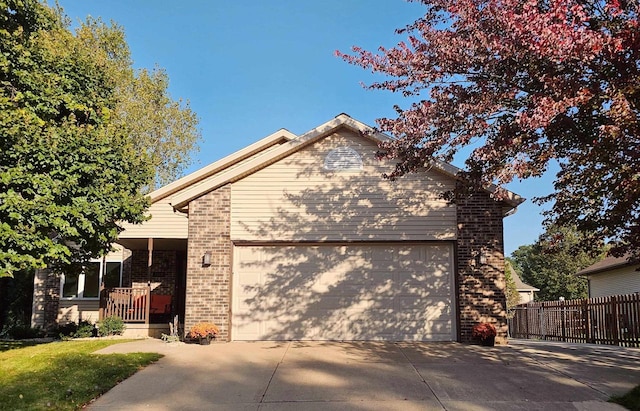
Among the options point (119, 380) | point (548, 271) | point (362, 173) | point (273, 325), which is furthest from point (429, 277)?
point (548, 271)

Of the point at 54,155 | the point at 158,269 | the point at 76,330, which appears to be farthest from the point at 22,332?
the point at 54,155

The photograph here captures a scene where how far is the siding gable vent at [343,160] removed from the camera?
12617 mm

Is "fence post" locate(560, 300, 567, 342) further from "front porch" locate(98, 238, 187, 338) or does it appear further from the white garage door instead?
"front porch" locate(98, 238, 187, 338)

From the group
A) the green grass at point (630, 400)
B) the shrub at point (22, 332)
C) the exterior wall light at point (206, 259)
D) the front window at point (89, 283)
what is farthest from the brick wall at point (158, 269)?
the green grass at point (630, 400)

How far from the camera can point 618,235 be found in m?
9.30

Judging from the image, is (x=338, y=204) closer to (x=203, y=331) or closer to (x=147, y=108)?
(x=203, y=331)

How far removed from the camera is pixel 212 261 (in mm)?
12219

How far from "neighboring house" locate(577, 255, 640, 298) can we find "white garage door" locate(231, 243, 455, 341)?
14.8 m

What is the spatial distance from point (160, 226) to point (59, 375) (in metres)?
7.43

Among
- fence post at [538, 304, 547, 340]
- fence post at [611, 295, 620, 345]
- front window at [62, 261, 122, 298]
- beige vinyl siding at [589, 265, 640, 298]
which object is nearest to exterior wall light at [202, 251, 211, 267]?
front window at [62, 261, 122, 298]

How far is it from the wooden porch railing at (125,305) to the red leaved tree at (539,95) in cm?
945

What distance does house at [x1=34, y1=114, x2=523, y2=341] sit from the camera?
39.8 ft

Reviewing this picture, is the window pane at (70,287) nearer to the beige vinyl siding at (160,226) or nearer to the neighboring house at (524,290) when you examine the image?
the beige vinyl siding at (160,226)

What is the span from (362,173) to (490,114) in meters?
4.72
